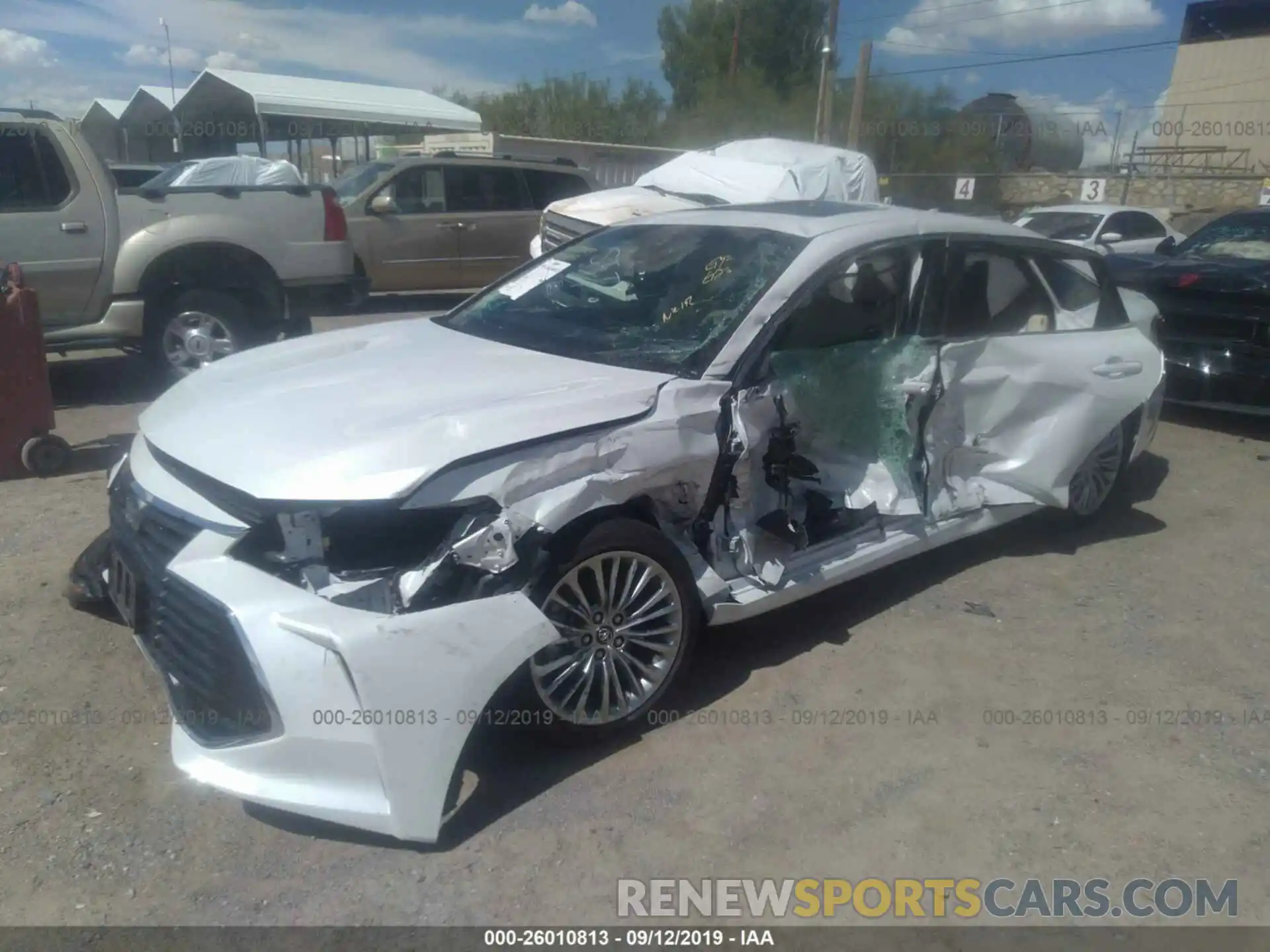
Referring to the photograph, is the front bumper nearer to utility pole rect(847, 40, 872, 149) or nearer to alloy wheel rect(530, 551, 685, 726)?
alloy wheel rect(530, 551, 685, 726)

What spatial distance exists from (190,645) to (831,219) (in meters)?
2.95

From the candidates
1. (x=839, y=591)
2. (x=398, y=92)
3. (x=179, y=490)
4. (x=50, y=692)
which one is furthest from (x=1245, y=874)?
(x=398, y=92)

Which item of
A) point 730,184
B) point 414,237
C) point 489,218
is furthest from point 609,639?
point 489,218

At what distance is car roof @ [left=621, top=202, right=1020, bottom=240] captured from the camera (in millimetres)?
4137

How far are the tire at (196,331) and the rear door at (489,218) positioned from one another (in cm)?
483

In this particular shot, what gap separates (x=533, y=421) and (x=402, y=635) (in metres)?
0.79

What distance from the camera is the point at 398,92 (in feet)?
88.1

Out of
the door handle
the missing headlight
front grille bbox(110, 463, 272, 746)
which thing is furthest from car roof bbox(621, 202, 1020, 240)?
front grille bbox(110, 463, 272, 746)

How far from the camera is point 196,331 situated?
7.56m

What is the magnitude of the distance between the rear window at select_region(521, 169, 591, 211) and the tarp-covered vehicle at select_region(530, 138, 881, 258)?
7.44 feet

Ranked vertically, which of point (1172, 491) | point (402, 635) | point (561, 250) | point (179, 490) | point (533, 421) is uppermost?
point (561, 250)

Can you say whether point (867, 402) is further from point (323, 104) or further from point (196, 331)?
point (323, 104)

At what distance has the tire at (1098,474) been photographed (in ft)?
17.2

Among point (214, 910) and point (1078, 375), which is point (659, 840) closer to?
point (214, 910)
